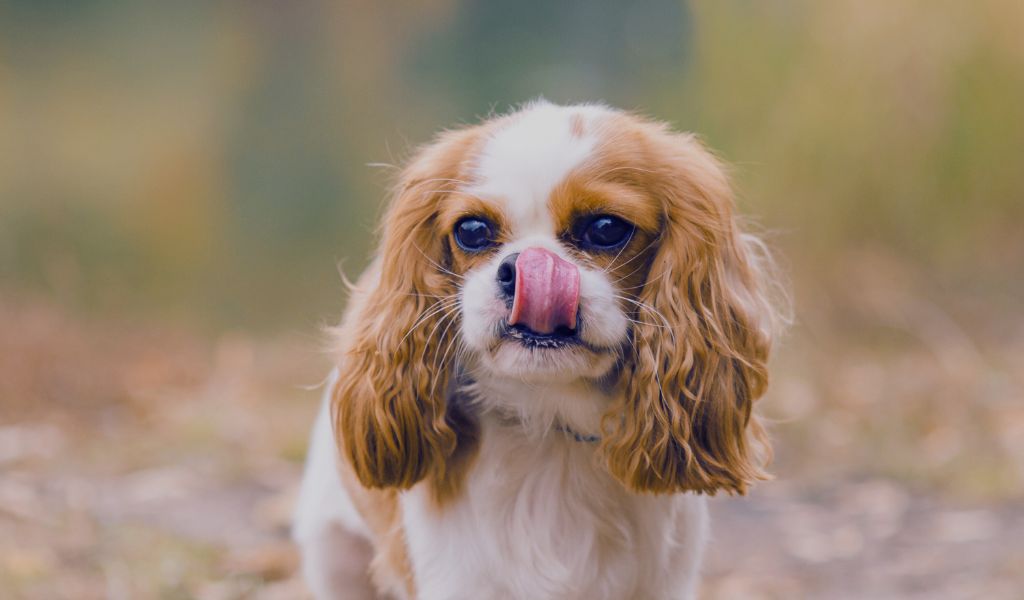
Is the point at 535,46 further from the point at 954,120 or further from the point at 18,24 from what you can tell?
the point at 18,24

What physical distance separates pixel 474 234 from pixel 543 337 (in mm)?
283

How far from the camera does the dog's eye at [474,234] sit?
84.7 inches

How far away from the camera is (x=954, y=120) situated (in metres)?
5.00

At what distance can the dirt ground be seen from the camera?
3512 mm

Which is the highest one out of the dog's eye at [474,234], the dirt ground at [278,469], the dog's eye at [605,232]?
the dog's eye at [605,232]

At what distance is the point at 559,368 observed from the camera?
2031 millimetres

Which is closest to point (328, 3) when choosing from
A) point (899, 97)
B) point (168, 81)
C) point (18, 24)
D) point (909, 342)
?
point (168, 81)

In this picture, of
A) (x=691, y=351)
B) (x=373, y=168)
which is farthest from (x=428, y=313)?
(x=373, y=168)

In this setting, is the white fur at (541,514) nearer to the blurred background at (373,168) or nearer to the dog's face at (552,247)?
the dog's face at (552,247)

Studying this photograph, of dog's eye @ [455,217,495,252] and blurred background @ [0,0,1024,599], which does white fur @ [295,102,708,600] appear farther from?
blurred background @ [0,0,1024,599]

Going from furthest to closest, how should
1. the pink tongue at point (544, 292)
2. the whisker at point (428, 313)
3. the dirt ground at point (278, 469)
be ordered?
the dirt ground at point (278, 469) → the whisker at point (428, 313) → the pink tongue at point (544, 292)

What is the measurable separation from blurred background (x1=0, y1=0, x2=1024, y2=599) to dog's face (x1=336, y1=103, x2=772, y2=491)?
250cm

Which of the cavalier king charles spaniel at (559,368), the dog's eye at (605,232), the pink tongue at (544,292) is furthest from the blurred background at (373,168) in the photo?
the pink tongue at (544,292)

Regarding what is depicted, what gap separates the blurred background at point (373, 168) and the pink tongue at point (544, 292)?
9.41ft
